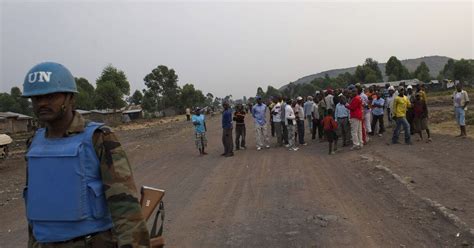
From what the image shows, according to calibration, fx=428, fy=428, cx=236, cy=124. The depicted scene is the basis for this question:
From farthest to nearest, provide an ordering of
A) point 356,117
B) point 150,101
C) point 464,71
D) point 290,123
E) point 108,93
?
point 150,101, point 464,71, point 108,93, point 290,123, point 356,117

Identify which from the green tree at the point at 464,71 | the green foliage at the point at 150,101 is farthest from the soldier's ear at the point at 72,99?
the green foliage at the point at 150,101

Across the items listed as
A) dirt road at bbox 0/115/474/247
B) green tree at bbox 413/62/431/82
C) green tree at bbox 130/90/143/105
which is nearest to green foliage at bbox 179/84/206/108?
green tree at bbox 130/90/143/105

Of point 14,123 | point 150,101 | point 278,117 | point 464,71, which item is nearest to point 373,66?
point 464,71

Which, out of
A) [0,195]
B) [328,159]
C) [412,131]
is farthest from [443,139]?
[0,195]

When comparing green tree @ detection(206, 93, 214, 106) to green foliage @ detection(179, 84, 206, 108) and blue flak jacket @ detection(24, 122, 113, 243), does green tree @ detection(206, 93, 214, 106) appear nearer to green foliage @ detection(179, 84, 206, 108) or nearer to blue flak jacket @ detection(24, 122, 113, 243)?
green foliage @ detection(179, 84, 206, 108)

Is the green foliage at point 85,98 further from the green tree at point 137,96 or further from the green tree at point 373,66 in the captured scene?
the green tree at point 373,66

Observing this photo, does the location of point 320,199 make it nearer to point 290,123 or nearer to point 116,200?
point 116,200

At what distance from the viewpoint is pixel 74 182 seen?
89.6 inches

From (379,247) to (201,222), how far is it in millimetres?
2838

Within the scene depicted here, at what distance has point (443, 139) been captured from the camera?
13.4m

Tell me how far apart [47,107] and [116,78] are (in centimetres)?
6667

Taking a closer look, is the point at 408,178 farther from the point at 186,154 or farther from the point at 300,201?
the point at 186,154

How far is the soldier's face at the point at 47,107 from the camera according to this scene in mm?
2373

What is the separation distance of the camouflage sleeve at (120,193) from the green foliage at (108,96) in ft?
193
